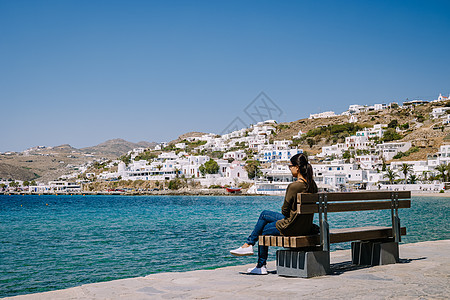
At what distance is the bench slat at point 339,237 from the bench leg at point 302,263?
0.49 ft

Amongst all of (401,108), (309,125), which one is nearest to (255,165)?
(309,125)

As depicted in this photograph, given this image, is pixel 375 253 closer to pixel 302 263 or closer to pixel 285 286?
pixel 302 263

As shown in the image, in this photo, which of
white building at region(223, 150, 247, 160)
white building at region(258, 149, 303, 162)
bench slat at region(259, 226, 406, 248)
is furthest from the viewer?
white building at region(223, 150, 247, 160)

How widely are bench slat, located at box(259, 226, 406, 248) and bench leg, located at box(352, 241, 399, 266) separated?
14cm

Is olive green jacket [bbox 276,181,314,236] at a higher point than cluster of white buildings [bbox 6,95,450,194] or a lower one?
lower

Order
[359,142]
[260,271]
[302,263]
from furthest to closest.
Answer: [359,142] < [260,271] < [302,263]

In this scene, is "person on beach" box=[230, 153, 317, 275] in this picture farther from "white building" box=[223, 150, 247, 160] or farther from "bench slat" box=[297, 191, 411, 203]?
"white building" box=[223, 150, 247, 160]

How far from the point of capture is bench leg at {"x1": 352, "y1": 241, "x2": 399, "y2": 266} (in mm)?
6273

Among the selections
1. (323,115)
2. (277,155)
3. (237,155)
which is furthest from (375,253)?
(323,115)

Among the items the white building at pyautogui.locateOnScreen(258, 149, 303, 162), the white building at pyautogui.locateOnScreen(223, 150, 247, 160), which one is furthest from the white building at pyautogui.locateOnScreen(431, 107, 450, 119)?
the white building at pyautogui.locateOnScreen(223, 150, 247, 160)

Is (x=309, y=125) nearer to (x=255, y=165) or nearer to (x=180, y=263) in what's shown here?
(x=255, y=165)

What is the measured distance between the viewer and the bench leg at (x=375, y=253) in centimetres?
627

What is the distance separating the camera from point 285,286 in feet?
16.3

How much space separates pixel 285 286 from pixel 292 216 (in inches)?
31.8
